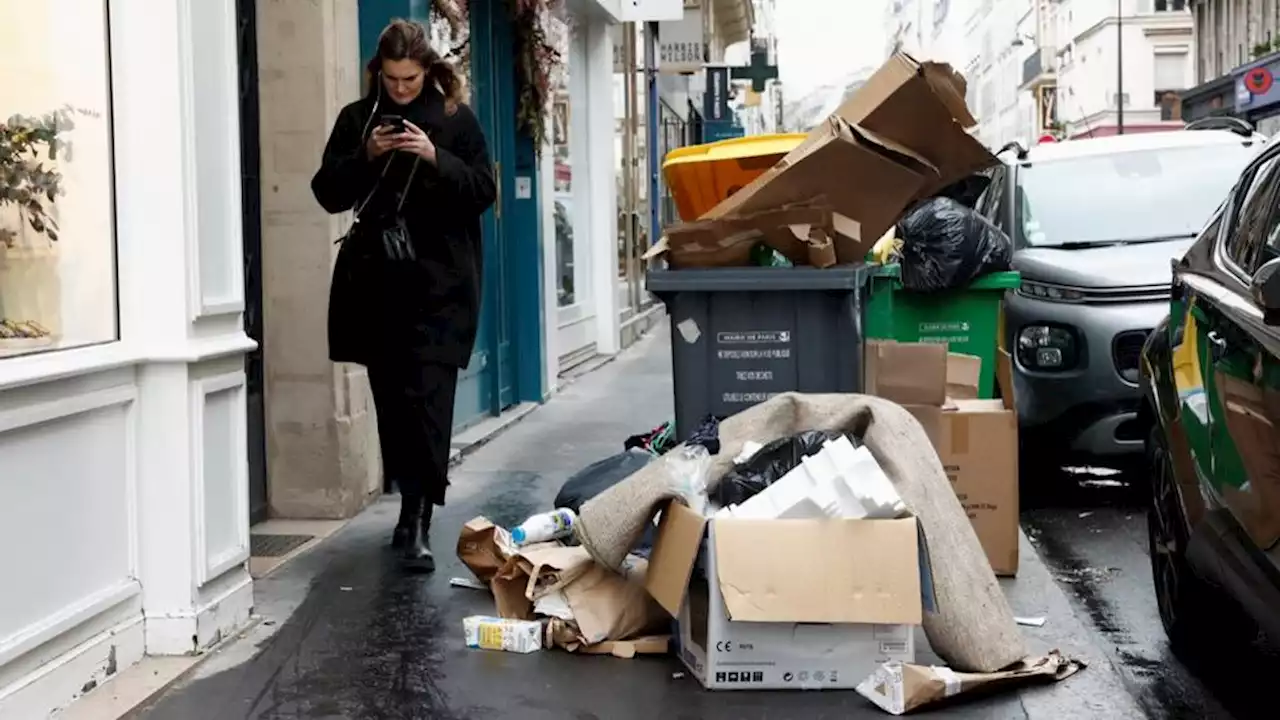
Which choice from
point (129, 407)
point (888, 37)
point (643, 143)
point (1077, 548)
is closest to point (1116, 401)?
point (1077, 548)

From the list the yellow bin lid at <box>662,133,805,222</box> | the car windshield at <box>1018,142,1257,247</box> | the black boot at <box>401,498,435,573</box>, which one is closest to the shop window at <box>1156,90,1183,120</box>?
the car windshield at <box>1018,142,1257,247</box>

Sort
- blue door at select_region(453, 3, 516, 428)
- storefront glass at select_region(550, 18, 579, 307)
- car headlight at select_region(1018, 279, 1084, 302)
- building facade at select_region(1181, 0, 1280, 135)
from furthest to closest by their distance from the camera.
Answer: building facade at select_region(1181, 0, 1280, 135) → storefront glass at select_region(550, 18, 579, 307) → blue door at select_region(453, 3, 516, 428) → car headlight at select_region(1018, 279, 1084, 302)

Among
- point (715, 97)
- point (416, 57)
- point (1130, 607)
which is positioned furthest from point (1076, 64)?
point (416, 57)

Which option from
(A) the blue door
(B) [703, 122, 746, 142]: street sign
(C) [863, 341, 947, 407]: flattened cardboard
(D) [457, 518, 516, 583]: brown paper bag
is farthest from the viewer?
(B) [703, 122, 746, 142]: street sign

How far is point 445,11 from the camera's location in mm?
8422

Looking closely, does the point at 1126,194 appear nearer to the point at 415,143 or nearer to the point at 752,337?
the point at 752,337

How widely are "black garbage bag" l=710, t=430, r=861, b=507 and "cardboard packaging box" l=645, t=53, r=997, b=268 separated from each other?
114 centimetres

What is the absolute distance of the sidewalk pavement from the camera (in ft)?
13.8

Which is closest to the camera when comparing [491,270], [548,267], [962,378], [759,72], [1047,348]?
[962,378]

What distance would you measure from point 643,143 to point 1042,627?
1536 cm

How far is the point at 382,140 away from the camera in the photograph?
545 cm

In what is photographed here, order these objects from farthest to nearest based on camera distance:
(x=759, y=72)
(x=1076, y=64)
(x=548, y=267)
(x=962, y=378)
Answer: (x=1076, y=64) < (x=759, y=72) < (x=548, y=267) < (x=962, y=378)

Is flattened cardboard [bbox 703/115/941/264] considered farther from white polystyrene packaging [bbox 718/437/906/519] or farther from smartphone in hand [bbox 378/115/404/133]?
white polystyrene packaging [bbox 718/437/906/519]

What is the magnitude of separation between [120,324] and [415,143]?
4.55 ft
